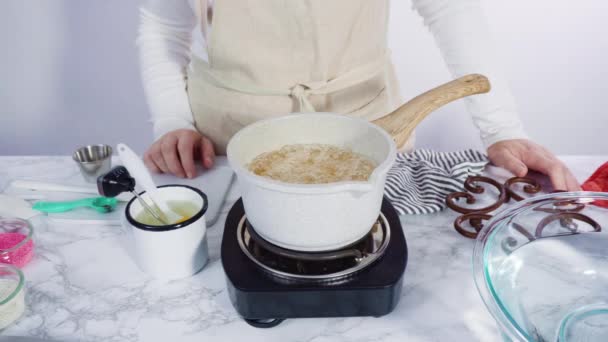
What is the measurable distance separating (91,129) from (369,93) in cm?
151

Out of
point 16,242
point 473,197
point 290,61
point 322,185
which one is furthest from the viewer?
point 290,61

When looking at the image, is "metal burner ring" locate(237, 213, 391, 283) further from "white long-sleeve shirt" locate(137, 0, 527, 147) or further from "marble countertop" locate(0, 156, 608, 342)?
"white long-sleeve shirt" locate(137, 0, 527, 147)

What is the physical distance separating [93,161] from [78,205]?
0.39 feet

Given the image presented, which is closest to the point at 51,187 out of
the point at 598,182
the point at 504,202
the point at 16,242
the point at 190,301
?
the point at 16,242

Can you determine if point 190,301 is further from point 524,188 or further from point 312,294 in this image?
point 524,188

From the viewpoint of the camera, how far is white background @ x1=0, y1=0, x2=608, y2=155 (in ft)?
6.31

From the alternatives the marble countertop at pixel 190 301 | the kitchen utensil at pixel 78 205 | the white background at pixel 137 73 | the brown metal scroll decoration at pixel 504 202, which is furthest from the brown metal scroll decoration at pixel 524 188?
the white background at pixel 137 73

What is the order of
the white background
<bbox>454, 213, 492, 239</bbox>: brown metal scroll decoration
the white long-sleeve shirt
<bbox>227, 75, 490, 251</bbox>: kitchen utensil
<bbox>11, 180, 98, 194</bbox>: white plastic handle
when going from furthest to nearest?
the white background < the white long-sleeve shirt < <bbox>11, 180, 98, 194</bbox>: white plastic handle < <bbox>454, 213, 492, 239</bbox>: brown metal scroll decoration < <bbox>227, 75, 490, 251</bbox>: kitchen utensil

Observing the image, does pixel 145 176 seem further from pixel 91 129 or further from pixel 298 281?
pixel 91 129

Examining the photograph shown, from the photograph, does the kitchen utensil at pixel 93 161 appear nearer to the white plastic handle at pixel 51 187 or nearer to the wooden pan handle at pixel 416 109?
the white plastic handle at pixel 51 187

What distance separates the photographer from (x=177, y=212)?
747mm

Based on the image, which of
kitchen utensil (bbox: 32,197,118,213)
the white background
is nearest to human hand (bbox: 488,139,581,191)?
kitchen utensil (bbox: 32,197,118,213)

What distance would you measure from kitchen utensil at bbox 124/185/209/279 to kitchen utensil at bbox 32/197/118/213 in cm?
17

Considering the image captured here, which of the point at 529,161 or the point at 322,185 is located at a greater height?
the point at 322,185
